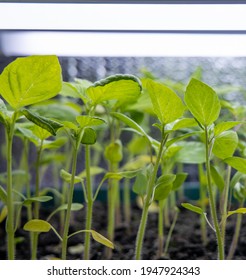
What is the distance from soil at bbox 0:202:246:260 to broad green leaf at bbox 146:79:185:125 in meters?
0.31

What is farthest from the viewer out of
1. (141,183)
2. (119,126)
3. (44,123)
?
(119,126)

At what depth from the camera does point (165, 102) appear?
598 millimetres

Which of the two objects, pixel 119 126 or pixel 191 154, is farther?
pixel 119 126

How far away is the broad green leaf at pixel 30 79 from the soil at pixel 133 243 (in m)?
0.36

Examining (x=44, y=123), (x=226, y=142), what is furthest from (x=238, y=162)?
(x=44, y=123)

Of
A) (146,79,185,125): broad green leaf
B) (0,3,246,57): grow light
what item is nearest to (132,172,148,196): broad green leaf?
(146,79,185,125): broad green leaf

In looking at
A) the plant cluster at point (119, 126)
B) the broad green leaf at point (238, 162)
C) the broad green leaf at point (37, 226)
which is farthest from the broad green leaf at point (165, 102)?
the broad green leaf at point (37, 226)

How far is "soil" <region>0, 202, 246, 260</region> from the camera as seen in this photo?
83 centimetres

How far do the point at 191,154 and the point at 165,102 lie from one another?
187 millimetres

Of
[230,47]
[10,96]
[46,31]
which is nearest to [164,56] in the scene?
[230,47]

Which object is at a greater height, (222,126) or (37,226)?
(222,126)

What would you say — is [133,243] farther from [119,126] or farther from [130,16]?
[130,16]
